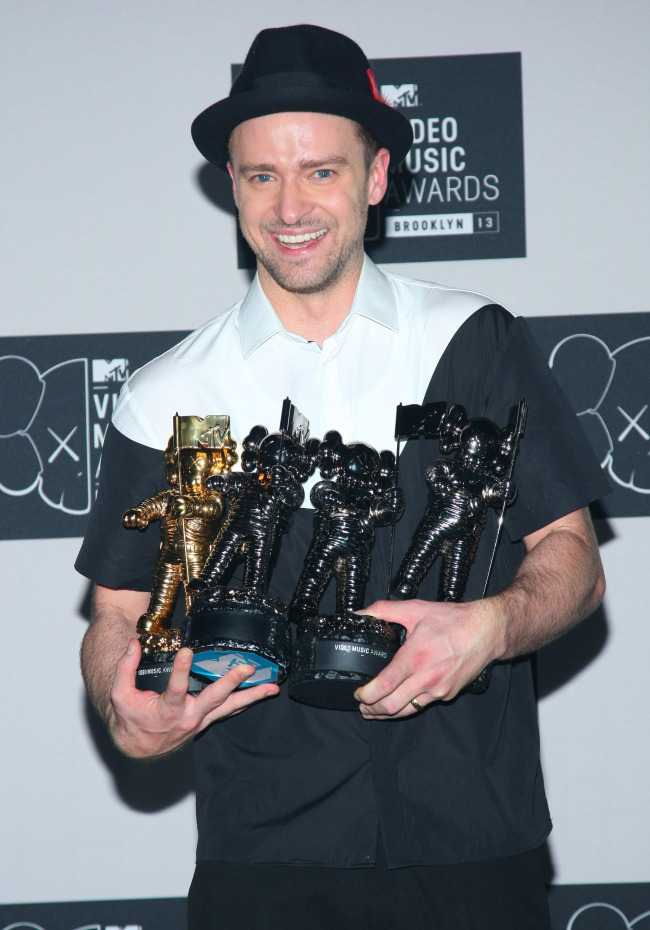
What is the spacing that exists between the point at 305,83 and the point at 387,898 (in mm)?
1217

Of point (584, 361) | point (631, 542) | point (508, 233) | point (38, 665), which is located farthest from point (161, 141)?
point (631, 542)

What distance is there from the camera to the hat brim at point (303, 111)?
1520 millimetres

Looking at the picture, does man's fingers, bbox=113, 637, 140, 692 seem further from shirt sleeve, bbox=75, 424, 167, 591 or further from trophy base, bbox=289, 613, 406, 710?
shirt sleeve, bbox=75, 424, 167, 591

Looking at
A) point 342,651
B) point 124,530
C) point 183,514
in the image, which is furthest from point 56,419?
point 342,651

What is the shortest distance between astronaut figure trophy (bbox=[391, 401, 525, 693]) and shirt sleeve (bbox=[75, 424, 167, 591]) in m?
0.50

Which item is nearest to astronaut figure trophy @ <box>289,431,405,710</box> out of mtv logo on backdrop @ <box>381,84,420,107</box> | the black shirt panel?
the black shirt panel

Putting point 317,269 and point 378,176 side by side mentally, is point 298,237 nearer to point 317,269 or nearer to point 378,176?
point 317,269

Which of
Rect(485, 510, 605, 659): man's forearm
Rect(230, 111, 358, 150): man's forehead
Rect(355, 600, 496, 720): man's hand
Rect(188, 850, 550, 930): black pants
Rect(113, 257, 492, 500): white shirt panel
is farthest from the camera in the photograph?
Rect(113, 257, 492, 500): white shirt panel

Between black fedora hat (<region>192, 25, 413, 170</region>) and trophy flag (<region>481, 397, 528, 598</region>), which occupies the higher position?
black fedora hat (<region>192, 25, 413, 170</region>)

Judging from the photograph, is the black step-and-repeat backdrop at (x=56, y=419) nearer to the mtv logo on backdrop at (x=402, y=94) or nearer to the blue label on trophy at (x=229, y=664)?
the mtv logo on backdrop at (x=402, y=94)

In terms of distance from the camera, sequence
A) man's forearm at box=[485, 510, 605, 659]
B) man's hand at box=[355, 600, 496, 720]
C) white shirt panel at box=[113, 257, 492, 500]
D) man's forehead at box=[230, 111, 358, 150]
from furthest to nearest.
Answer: white shirt panel at box=[113, 257, 492, 500] < man's forehead at box=[230, 111, 358, 150] < man's forearm at box=[485, 510, 605, 659] < man's hand at box=[355, 600, 496, 720]

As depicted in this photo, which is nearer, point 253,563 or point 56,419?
point 253,563

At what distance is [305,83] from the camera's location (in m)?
1.53

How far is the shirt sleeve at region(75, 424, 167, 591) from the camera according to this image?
167 cm
